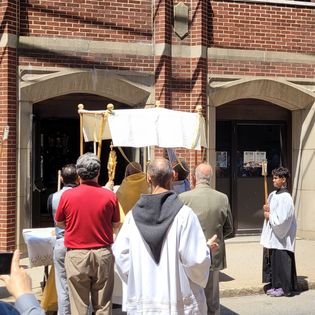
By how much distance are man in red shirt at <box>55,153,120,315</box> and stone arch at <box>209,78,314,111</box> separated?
6.09 meters

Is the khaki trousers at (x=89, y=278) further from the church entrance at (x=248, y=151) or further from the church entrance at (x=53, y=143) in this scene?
the church entrance at (x=248, y=151)

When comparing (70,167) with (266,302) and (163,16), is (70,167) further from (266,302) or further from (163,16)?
(163,16)

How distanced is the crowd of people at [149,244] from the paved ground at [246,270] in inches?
14.0

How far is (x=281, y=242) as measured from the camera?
757 cm

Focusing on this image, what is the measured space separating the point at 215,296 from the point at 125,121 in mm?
2416

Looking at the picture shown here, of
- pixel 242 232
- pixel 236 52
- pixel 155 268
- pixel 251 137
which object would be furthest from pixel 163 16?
pixel 155 268

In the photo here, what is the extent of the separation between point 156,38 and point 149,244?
6.98 meters

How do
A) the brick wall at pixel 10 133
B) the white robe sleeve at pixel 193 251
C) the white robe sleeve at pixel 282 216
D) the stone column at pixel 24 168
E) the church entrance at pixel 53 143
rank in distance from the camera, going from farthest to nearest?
the church entrance at pixel 53 143 → the stone column at pixel 24 168 → the brick wall at pixel 10 133 → the white robe sleeve at pixel 282 216 → the white robe sleeve at pixel 193 251

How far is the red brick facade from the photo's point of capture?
9.30 metres

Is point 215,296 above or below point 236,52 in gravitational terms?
below

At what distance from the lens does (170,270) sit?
13.0 ft

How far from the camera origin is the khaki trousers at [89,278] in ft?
16.5


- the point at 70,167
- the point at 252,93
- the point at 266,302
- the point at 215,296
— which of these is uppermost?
the point at 252,93


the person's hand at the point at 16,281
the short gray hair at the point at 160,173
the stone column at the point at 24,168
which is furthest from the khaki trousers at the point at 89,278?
the stone column at the point at 24,168
